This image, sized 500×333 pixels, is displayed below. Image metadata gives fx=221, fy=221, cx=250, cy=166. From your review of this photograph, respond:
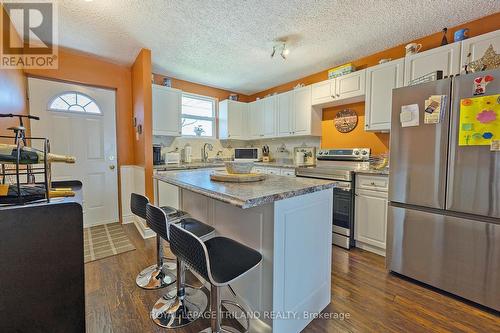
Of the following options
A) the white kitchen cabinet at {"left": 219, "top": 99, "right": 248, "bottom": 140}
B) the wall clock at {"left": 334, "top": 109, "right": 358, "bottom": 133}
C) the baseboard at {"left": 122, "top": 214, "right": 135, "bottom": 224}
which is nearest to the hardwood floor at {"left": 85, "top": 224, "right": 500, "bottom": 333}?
the baseboard at {"left": 122, "top": 214, "right": 135, "bottom": 224}

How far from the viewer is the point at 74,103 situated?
3.29 meters

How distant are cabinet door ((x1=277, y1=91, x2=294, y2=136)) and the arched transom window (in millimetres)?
2972

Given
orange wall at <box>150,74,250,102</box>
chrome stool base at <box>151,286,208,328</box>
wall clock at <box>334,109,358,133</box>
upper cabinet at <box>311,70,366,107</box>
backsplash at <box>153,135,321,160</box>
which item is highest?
orange wall at <box>150,74,250,102</box>

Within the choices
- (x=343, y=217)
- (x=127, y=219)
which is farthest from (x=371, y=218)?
(x=127, y=219)

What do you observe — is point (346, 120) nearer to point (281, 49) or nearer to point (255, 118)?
point (281, 49)

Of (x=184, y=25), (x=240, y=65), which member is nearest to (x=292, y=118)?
(x=240, y=65)

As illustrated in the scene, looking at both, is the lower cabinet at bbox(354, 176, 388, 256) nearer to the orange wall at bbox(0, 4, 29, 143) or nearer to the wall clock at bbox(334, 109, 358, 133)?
the wall clock at bbox(334, 109, 358, 133)

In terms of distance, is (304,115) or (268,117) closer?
(304,115)

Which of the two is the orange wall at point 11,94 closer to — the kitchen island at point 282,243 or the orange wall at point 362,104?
the kitchen island at point 282,243

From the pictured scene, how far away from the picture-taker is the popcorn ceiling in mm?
2066

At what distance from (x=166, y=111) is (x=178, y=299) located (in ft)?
9.06

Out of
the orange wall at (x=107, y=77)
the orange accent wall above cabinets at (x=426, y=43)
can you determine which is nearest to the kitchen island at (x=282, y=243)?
the orange accent wall above cabinets at (x=426, y=43)

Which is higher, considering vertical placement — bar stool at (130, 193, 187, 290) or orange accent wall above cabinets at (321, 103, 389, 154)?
orange accent wall above cabinets at (321, 103, 389, 154)

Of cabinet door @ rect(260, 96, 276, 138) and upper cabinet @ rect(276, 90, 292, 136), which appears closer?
upper cabinet @ rect(276, 90, 292, 136)
